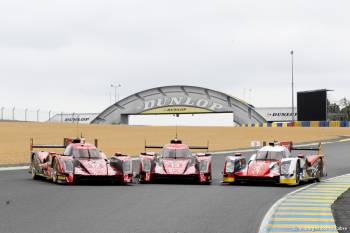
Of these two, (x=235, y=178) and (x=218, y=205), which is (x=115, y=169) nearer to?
(x=235, y=178)

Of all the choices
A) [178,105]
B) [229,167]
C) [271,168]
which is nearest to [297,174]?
[271,168]

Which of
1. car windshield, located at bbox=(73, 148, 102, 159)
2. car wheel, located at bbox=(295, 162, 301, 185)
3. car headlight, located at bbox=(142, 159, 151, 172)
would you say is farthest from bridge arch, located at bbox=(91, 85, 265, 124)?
car windshield, located at bbox=(73, 148, 102, 159)

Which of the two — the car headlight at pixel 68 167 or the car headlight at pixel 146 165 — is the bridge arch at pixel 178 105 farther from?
the car headlight at pixel 68 167

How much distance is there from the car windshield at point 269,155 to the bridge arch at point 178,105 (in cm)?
9606

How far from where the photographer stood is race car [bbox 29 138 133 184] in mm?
22234

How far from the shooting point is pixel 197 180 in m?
23.7

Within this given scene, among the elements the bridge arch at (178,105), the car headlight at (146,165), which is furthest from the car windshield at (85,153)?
the bridge arch at (178,105)

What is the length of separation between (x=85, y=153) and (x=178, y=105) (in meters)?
104

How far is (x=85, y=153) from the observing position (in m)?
23.5

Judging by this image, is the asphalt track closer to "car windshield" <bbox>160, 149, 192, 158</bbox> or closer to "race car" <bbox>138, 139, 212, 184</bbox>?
"race car" <bbox>138, 139, 212, 184</bbox>

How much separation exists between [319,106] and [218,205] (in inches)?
2677

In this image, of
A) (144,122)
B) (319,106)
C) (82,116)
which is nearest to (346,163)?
(319,106)

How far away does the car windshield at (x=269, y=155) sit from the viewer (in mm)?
24438

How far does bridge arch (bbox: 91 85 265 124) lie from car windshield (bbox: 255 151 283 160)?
3782 inches
